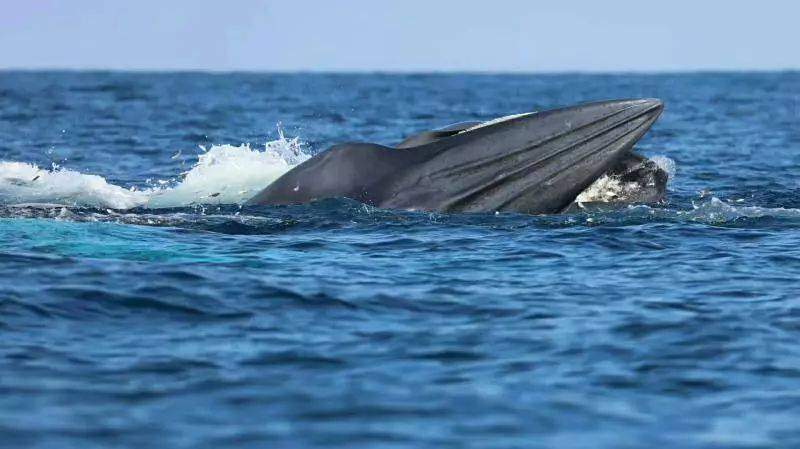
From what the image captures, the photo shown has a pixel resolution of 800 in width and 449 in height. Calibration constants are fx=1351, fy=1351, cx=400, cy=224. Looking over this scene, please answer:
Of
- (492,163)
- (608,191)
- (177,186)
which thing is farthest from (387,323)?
(177,186)

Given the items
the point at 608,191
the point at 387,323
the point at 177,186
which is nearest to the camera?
the point at 387,323

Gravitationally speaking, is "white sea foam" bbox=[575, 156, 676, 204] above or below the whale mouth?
below

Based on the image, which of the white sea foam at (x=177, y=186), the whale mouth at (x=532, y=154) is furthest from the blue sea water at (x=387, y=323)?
the whale mouth at (x=532, y=154)

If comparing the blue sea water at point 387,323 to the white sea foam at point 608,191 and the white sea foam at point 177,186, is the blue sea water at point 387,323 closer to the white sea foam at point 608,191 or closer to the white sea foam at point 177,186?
the white sea foam at point 177,186

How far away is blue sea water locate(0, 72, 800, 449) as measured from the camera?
923 cm

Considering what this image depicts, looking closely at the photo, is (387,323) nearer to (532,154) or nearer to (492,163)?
(492,163)

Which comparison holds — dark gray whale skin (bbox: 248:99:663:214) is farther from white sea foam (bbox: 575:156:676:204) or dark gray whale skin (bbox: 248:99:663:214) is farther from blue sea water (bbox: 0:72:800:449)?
white sea foam (bbox: 575:156:676:204)

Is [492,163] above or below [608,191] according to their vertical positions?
above

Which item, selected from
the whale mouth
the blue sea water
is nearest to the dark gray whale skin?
the whale mouth

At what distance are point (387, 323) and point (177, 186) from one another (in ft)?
31.7

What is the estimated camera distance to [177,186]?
20938mm

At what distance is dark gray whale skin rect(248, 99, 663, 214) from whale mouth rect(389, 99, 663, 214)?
12 millimetres

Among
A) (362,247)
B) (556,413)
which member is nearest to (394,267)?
(362,247)

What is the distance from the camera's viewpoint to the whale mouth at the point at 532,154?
1659 cm
